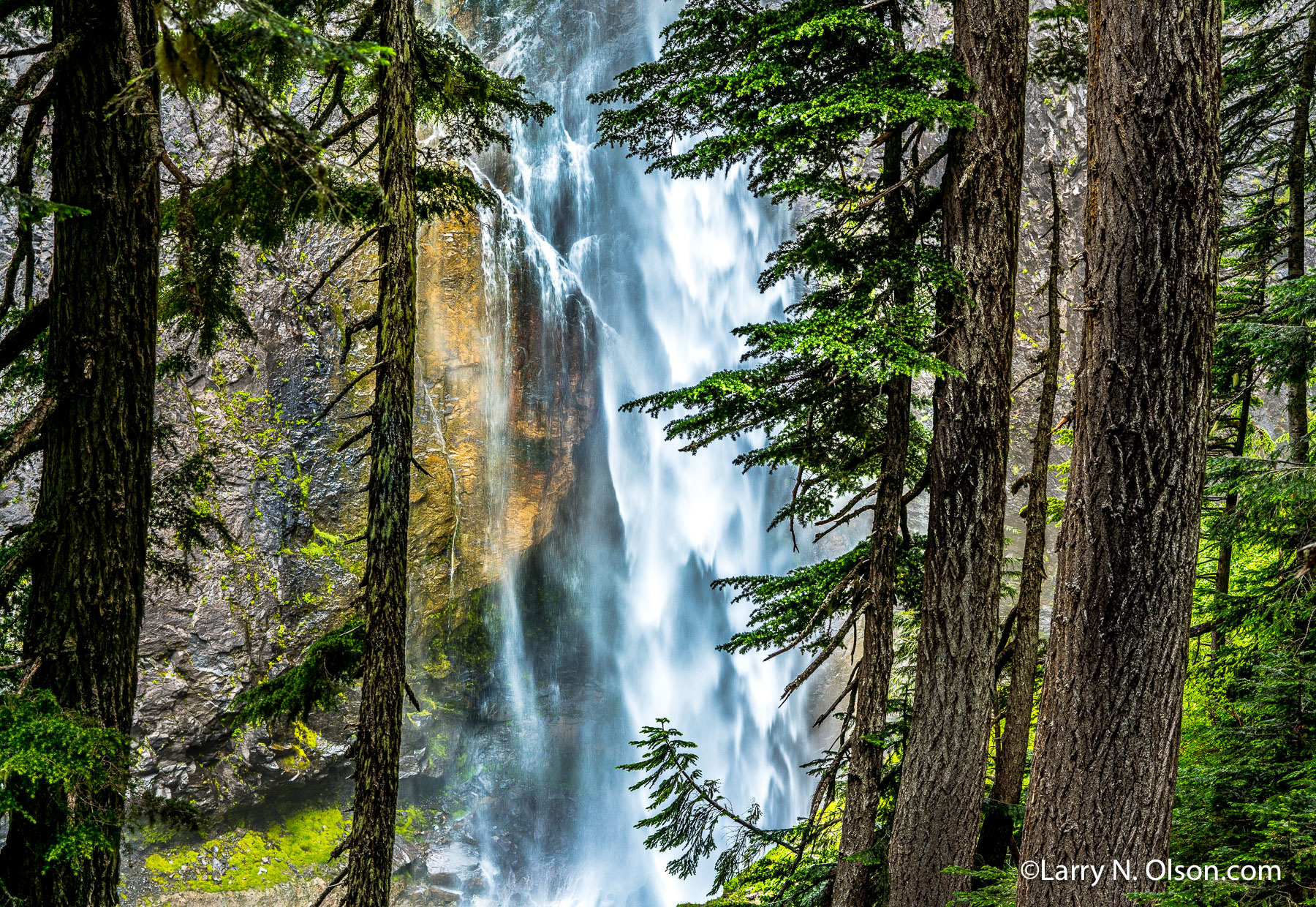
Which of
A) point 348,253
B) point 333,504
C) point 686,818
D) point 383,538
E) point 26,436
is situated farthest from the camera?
point 333,504

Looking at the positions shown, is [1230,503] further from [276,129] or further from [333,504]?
[333,504]

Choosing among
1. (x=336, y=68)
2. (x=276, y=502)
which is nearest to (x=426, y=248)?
(x=276, y=502)

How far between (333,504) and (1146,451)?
13.1 meters

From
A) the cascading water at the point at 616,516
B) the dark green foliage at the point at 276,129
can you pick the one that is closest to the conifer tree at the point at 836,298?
the dark green foliage at the point at 276,129

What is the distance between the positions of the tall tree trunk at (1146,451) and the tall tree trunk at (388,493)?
2900 mm

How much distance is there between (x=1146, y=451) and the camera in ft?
9.23

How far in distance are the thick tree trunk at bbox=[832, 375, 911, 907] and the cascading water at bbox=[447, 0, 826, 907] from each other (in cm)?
1164

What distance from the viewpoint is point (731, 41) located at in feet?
14.3

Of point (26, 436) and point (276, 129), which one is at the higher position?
point (276, 129)

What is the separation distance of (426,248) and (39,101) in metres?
11.8

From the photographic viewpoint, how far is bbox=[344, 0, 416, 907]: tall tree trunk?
3711mm

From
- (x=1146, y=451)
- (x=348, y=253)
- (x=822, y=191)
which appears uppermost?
(x=822, y=191)

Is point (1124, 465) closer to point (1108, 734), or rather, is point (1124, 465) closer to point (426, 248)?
point (1108, 734)

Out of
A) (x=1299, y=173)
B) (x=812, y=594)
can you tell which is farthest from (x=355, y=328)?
(x=1299, y=173)
